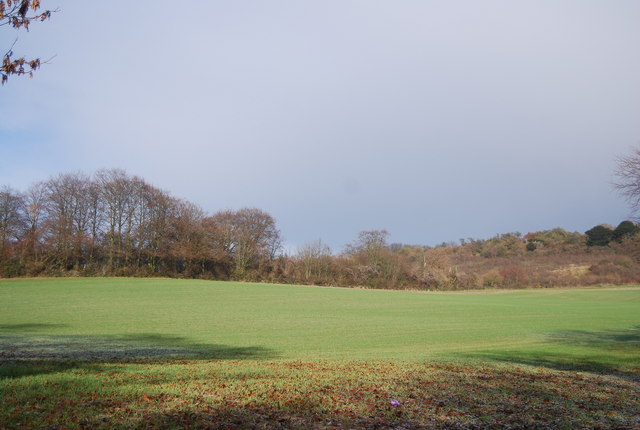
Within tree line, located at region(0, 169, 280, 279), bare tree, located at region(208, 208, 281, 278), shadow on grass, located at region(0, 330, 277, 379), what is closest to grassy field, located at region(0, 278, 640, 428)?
shadow on grass, located at region(0, 330, 277, 379)

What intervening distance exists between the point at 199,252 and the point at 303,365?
58246 millimetres

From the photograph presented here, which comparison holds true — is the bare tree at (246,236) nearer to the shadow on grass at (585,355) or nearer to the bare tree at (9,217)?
the bare tree at (9,217)

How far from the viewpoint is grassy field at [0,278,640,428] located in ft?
21.9

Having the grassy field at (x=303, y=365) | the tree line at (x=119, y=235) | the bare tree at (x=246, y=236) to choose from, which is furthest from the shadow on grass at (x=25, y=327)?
the bare tree at (x=246, y=236)

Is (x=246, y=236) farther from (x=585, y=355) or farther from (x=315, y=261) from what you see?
(x=585, y=355)

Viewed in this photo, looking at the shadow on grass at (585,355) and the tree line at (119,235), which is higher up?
the tree line at (119,235)

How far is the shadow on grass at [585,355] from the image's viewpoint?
46.3ft

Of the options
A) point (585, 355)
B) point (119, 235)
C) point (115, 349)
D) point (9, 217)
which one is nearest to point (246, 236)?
point (119, 235)

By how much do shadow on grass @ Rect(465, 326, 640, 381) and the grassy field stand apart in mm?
95

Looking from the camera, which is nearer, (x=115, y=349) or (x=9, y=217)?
(x=115, y=349)

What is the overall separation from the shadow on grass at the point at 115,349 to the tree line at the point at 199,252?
4167cm

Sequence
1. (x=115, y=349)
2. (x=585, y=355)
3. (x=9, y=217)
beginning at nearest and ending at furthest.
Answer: (x=115, y=349) → (x=585, y=355) → (x=9, y=217)

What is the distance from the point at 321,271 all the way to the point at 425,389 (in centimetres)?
6824

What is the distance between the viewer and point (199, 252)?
68.2m
